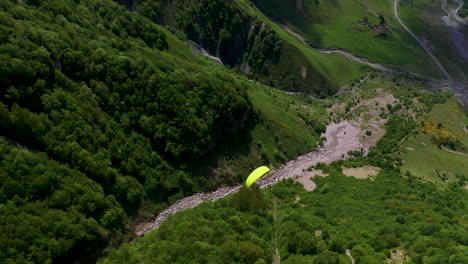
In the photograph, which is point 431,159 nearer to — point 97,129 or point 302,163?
point 302,163

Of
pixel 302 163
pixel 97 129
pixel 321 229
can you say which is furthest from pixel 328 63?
pixel 97 129

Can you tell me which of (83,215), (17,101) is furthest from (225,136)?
(17,101)

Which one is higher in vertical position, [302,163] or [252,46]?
[252,46]

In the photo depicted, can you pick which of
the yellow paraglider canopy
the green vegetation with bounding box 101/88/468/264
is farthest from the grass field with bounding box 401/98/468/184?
the yellow paraglider canopy

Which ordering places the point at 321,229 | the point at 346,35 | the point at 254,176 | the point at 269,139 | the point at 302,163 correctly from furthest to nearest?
1. the point at 346,35
2. the point at 269,139
3. the point at 302,163
4. the point at 254,176
5. the point at 321,229

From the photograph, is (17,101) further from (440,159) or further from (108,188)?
(440,159)

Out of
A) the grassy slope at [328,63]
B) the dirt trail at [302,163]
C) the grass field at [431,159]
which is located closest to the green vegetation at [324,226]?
the grass field at [431,159]

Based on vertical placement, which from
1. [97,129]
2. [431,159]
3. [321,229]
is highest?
[431,159]
